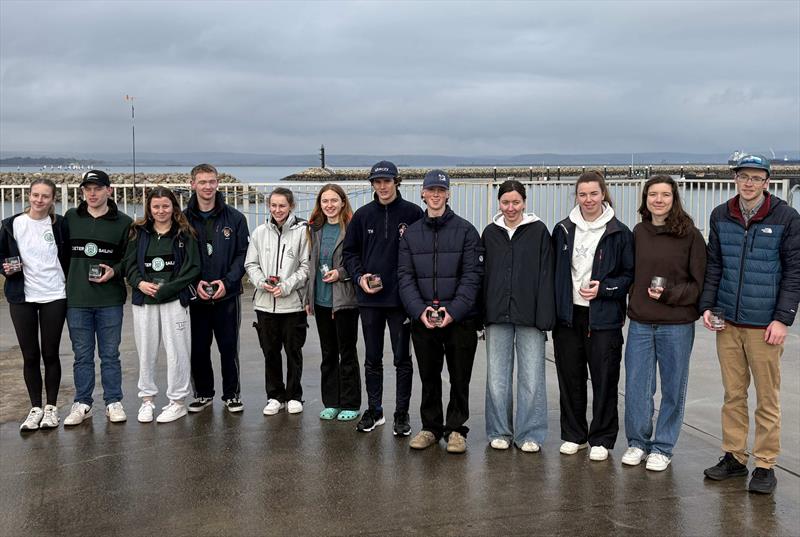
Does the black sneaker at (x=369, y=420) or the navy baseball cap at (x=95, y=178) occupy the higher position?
the navy baseball cap at (x=95, y=178)

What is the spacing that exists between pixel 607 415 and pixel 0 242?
4.41 meters

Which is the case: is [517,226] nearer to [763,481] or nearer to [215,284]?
[763,481]

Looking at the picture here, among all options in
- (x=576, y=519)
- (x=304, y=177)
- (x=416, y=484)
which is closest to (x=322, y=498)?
(x=416, y=484)

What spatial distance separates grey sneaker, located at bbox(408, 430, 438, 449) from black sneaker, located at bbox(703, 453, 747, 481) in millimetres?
1755

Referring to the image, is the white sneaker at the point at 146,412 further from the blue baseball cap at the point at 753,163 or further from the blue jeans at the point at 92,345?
the blue baseball cap at the point at 753,163

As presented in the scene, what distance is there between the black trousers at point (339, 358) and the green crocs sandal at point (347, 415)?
0.14ft

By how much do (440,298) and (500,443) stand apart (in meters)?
1.07

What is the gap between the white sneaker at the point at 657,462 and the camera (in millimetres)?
4953

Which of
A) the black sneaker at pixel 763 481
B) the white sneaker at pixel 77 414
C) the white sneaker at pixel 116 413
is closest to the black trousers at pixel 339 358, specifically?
the white sneaker at pixel 116 413

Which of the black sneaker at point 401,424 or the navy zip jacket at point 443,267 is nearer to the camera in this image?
the navy zip jacket at point 443,267

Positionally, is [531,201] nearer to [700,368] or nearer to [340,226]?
[700,368]

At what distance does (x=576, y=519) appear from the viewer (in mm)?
4277

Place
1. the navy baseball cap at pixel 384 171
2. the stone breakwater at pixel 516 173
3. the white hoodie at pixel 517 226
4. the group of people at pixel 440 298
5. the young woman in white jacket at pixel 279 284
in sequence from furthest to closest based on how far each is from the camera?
the stone breakwater at pixel 516 173
the young woman in white jacket at pixel 279 284
the navy baseball cap at pixel 384 171
the white hoodie at pixel 517 226
the group of people at pixel 440 298

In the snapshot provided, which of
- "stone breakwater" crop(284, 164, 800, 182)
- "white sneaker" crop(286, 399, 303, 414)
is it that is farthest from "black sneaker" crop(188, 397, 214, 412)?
"stone breakwater" crop(284, 164, 800, 182)
